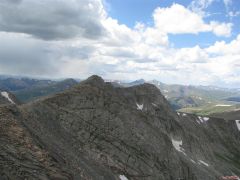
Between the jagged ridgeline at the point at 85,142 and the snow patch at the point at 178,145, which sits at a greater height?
the jagged ridgeline at the point at 85,142

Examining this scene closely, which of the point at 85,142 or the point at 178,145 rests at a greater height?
the point at 85,142

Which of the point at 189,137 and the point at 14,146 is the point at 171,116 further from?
the point at 14,146

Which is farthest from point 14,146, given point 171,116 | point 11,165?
point 171,116

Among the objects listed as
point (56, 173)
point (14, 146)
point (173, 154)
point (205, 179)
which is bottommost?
point (205, 179)

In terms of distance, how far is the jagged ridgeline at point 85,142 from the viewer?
32.8 meters

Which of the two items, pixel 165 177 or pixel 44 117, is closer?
pixel 44 117

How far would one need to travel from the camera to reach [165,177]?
65.9m

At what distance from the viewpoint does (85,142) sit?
2304 inches

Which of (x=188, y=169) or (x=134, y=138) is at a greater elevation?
(x=134, y=138)

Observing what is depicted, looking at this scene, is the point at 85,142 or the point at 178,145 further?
the point at 178,145

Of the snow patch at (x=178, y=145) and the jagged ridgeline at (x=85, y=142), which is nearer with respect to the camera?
the jagged ridgeline at (x=85, y=142)

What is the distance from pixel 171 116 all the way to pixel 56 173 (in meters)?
94.9

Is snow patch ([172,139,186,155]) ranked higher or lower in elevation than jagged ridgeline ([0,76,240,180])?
lower

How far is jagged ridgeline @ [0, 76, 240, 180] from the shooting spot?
108 ft
